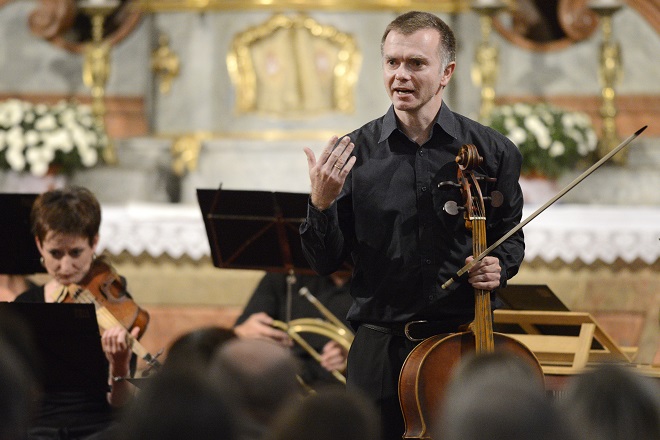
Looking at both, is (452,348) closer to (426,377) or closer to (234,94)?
(426,377)

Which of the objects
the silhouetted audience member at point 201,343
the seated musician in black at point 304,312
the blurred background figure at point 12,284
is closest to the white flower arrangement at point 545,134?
the seated musician in black at point 304,312

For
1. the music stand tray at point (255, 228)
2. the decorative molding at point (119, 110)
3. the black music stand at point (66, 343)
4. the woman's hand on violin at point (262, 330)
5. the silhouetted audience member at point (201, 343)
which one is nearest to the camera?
the silhouetted audience member at point (201, 343)

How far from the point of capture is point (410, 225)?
3.56 meters

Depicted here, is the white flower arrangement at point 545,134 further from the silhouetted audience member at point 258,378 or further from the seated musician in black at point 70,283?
the silhouetted audience member at point 258,378

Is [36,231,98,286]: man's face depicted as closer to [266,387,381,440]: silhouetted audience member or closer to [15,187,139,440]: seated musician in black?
[15,187,139,440]: seated musician in black

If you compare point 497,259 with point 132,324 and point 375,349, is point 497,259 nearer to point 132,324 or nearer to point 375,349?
point 375,349

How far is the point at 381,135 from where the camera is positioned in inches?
144

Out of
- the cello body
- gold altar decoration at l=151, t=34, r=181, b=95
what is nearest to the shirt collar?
the cello body

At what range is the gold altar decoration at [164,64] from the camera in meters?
8.27

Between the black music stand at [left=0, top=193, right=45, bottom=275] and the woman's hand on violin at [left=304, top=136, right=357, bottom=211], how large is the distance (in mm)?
1823

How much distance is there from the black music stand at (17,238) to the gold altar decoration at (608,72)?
15.2 feet

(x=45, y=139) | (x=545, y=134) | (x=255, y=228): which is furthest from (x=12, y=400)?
(x=545, y=134)

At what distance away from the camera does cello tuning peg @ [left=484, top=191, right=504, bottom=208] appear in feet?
11.4

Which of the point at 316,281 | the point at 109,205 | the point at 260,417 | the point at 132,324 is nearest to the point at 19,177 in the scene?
the point at 109,205
